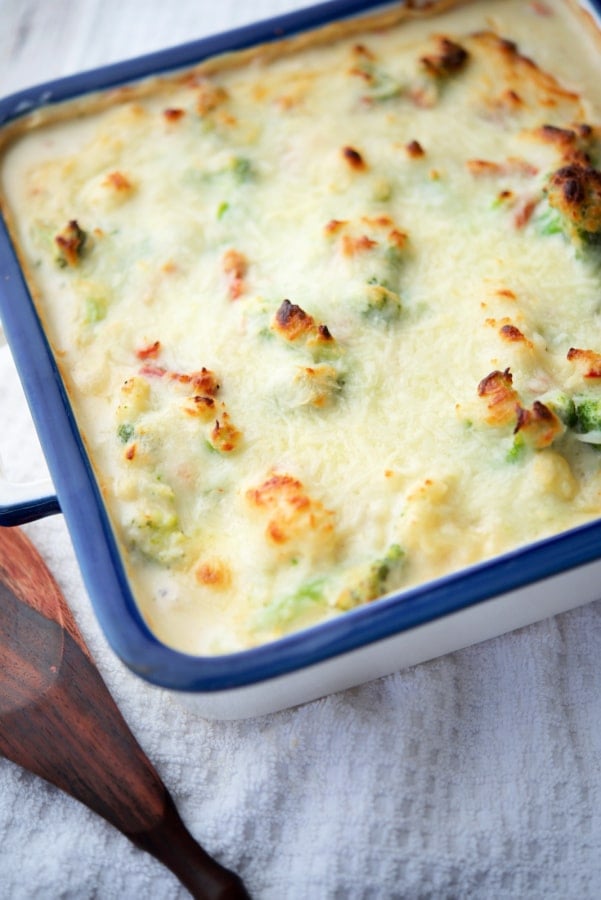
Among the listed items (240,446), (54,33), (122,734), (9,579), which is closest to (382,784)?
(122,734)

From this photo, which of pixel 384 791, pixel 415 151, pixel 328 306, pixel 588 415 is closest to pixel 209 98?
pixel 415 151

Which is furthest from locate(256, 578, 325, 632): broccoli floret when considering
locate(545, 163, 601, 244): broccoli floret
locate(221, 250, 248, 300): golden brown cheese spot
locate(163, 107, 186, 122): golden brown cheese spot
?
locate(163, 107, 186, 122): golden brown cheese spot

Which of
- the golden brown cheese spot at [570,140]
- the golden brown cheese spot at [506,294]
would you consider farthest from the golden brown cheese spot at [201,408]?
the golden brown cheese spot at [570,140]

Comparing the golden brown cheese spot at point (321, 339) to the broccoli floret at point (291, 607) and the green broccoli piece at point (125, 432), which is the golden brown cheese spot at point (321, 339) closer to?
the green broccoli piece at point (125, 432)

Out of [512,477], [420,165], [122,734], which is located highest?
[420,165]

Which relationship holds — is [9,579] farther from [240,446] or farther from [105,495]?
[240,446]
